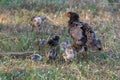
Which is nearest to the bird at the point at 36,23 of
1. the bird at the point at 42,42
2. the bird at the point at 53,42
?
the bird at the point at 42,42

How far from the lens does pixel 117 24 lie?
24.2 ft

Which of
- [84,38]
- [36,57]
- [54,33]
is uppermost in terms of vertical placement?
[84,38]

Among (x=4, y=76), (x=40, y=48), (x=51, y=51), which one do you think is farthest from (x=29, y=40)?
(x=4, y=76)

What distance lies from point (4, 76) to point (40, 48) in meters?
1.08

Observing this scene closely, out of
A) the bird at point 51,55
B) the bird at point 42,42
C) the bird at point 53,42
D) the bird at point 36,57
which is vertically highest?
the bird at point 53,42

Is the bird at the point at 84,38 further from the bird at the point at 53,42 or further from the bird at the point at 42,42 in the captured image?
the bird at the point at 42,42

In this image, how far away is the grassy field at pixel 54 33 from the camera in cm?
519

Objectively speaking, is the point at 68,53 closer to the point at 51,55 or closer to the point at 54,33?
the point at 51,55

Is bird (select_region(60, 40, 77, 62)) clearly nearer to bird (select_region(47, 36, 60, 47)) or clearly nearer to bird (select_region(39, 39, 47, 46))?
bird (select_region(47, 36, 60, 47))

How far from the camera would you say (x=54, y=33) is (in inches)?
267

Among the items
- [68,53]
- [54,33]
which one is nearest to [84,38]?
[68,53]

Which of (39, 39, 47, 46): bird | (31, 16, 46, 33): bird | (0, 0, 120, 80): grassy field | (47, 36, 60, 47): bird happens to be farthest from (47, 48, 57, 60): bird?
(31, 16, 46, 33): bird

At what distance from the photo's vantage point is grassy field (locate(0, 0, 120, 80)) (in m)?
5.19

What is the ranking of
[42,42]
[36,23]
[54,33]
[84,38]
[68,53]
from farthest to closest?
[54,33], [36,23], [42,42], [84,38], [68,53]
